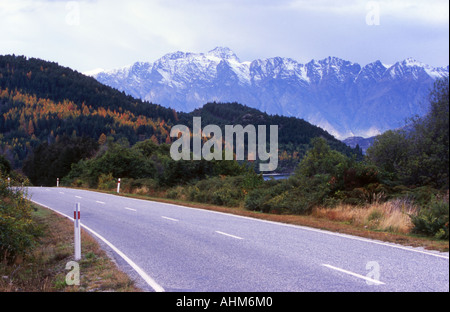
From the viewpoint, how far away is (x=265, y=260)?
27.9ft

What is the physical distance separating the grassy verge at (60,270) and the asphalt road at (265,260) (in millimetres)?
381

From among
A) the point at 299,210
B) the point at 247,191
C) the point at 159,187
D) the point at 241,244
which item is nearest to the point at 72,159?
the point at 159,187

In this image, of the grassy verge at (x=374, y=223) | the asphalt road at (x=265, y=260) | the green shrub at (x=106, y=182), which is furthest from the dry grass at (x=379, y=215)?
the green shrub at (x=106, y=182)

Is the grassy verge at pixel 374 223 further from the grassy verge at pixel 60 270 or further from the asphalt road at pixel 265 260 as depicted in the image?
the grassy verge at pixel 60 270

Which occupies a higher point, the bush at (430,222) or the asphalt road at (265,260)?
the bush at (430,222)

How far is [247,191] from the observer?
2409 cm

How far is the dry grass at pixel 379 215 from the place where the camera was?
41.1 feet

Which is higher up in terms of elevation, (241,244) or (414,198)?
(414,198)

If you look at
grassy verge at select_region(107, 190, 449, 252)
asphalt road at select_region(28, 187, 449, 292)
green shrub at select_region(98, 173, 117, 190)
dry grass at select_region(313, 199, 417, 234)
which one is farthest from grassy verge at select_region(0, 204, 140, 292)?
green shrub at select_region(98, 173, 117, 190)

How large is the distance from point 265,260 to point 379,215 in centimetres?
676

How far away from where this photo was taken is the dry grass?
1253 centimetres

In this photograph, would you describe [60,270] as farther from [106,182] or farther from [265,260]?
[106,182]
